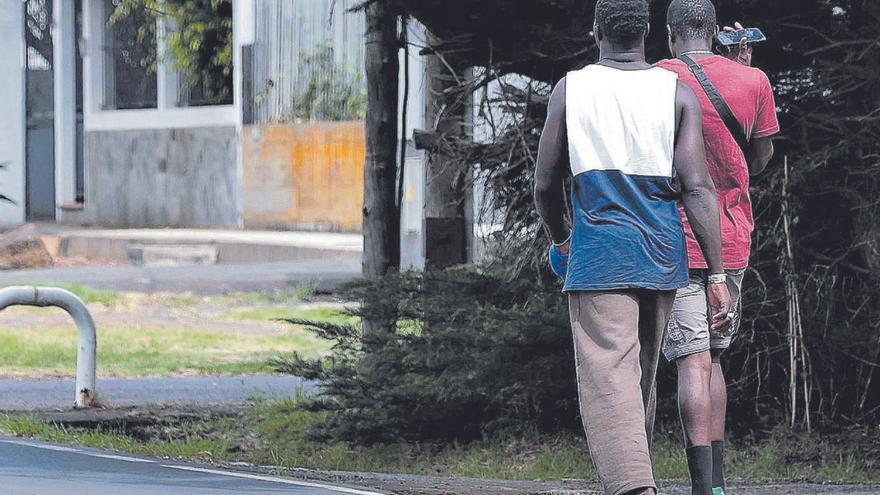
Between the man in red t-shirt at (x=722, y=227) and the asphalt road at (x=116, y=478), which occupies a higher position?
the man in red t-shirt at (x=722, y=227)

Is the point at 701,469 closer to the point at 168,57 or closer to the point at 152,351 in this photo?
the point at 152,351

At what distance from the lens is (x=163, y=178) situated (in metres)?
32.3

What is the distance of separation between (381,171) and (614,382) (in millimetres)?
4968

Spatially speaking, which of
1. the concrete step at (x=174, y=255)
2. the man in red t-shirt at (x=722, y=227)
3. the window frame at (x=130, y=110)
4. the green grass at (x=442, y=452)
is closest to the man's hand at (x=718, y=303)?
the man in red t-shirt at (x=722, y=227)

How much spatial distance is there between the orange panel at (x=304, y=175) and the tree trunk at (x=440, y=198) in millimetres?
17818

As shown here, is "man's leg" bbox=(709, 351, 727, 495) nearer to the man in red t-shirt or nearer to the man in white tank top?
the man in red t-shirt

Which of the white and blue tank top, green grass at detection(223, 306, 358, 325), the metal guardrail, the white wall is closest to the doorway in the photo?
the white wall

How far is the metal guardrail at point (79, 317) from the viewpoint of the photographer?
9.75 metres

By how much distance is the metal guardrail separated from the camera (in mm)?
9750

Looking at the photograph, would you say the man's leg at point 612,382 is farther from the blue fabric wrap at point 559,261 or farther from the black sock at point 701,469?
the black sock at point 701,469

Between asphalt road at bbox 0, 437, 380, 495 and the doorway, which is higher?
the doorway

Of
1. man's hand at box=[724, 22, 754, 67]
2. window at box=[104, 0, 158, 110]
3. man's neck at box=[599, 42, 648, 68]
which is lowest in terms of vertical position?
man's neck at box=[599, 42, 648, 68]

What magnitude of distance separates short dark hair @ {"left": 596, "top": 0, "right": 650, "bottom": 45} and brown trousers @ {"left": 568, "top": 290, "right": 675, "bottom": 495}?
0.83 meters

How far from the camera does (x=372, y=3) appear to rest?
7945 mm
